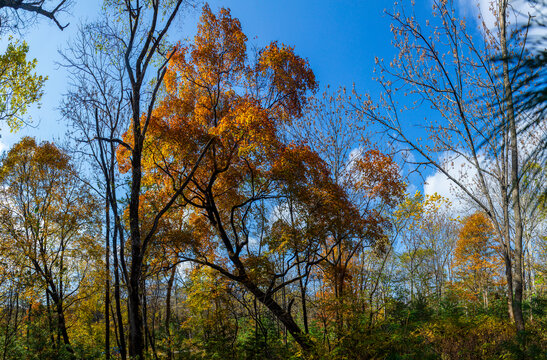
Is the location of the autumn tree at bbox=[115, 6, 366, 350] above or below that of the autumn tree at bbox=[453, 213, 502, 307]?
above

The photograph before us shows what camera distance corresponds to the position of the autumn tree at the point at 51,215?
10625mm

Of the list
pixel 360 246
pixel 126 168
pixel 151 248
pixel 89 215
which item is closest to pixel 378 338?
pixel 360 246

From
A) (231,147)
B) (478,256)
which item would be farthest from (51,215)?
(478,256)

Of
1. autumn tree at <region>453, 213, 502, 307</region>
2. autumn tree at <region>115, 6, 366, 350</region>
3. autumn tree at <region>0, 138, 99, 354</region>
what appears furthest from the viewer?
autumn tree at <region>453, 213, 502, 307</region>

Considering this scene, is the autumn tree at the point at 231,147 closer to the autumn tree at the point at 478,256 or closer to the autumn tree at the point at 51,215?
the autumn tree at the point at 51,215

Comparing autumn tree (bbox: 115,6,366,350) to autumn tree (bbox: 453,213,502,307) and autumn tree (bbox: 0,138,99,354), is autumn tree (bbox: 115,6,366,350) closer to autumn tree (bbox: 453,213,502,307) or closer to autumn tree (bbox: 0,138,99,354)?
autumn tree (bbox: 0,138,99,354)

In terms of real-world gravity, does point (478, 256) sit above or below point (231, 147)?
below

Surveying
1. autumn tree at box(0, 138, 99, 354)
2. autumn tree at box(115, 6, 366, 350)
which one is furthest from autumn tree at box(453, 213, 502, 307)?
autumn tree at box(0, 138, 99, 354)

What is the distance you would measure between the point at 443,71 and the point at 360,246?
4.70m

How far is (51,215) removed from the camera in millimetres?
11242

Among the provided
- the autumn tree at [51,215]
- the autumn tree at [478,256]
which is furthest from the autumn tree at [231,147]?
the autumn tree at [478,256]

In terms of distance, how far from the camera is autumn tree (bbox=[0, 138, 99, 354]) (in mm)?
10625

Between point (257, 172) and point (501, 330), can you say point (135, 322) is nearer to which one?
point (257, 172)

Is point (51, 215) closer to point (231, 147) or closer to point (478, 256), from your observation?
point (231, 147)
